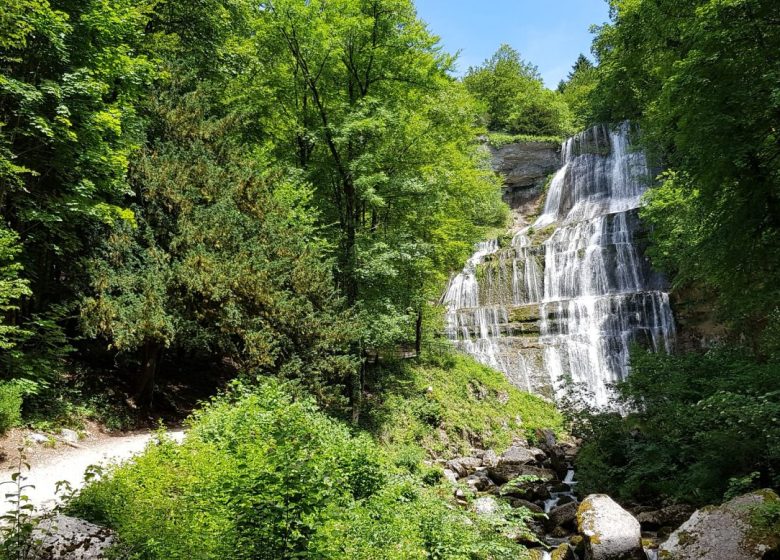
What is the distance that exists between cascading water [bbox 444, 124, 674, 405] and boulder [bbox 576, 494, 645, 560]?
46.4 feet

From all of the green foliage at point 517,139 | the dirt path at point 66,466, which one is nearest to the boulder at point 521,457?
the dirt path at point 66,466

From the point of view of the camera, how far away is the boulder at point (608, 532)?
6980 mm

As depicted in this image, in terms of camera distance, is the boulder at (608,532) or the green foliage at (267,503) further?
the boulder at (608,532)

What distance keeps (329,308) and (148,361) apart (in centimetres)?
423

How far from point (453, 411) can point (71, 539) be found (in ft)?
46.8

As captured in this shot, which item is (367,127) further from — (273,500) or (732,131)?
(273,500)

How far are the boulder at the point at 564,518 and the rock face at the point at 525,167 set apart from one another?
105 ft

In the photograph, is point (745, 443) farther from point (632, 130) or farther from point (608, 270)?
point (632, 130)

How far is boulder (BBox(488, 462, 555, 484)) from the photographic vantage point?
40.4ft

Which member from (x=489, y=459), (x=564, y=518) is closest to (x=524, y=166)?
(x=489, y=459)

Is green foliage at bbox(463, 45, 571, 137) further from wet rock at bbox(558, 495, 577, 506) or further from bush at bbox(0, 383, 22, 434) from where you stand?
bush at bbox(0, 383, 22, 434)

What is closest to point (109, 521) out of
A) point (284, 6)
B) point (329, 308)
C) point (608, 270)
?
point (329, 308)

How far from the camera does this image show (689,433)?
9.55m

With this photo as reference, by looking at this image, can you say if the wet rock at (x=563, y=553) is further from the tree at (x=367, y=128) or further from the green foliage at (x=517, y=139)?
the green foliage at (x=517, y=139)
